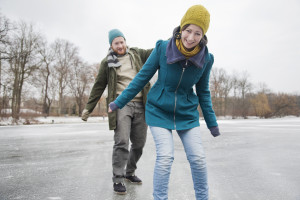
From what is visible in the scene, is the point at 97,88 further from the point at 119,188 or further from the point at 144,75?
the point at 119,188

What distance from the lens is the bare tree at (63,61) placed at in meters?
35.7

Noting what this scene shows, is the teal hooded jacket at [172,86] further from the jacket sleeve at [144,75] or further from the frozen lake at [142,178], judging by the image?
the frozen lake at [142,178]

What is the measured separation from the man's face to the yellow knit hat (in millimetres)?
1195

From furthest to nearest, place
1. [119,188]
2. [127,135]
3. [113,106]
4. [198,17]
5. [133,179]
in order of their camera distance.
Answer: [133,179] < [127,135] < [119,188] < [113,106] < [198,17]

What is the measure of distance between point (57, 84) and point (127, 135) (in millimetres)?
38540

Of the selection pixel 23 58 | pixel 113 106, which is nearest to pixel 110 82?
pixel 113 106

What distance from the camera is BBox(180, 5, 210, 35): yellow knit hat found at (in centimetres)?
187

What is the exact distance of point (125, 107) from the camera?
9.19ft

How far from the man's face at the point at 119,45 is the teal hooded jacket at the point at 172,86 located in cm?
94

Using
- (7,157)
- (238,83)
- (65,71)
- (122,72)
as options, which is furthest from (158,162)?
(238,83)

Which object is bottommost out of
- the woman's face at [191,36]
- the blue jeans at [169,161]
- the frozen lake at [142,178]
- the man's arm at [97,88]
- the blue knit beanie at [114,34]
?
the frozen lake at [142,178]

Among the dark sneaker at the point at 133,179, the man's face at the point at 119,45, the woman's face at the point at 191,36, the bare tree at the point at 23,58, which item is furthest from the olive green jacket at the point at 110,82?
the bare tree at the point at 23,58

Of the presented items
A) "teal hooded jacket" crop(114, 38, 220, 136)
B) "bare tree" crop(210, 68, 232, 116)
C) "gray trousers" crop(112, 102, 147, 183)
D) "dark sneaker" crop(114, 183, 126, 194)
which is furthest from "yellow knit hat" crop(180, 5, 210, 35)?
"bare tree" crop(210, 68, 232, 116)

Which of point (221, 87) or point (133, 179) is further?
point (221, 87)
